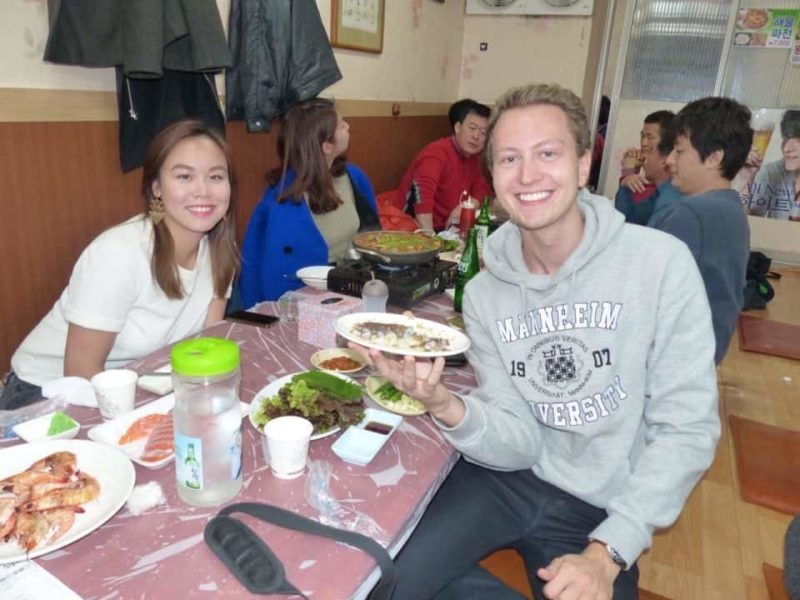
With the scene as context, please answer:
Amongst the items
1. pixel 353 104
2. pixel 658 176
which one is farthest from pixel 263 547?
pixel 353 104

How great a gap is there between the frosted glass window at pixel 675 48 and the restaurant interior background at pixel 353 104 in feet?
0.07

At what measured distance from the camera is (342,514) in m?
0.94

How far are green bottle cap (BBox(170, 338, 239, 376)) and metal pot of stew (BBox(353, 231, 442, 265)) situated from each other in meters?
1.15

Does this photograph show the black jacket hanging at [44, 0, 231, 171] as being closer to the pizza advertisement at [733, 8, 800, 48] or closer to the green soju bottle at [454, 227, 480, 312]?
the green soju bottle at [454, 227, 480, 312]

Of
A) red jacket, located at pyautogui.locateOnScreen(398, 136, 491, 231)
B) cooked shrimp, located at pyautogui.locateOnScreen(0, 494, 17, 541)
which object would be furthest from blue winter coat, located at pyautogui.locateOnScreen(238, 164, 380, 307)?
cooked shrimp, located at pyautogui.locateOnScreen(0, 494, 17, 541)

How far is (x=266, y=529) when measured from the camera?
0.89m

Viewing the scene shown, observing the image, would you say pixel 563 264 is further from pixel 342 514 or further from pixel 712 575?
pixel 712 575

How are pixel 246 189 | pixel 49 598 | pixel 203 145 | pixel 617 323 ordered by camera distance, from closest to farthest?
pixel 49 598 → pixel 617 323 → pixel 203 145 → pixel 246 189

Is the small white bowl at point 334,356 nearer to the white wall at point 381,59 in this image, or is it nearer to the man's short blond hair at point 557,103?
the man's short blond hair at point 557,103

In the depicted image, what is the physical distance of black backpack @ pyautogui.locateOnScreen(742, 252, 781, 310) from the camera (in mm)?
4512

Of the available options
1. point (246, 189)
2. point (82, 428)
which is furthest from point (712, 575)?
point (246, 189)

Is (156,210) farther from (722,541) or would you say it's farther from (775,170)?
(775,170)

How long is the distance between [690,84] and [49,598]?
601cm

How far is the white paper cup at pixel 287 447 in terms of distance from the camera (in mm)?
997
